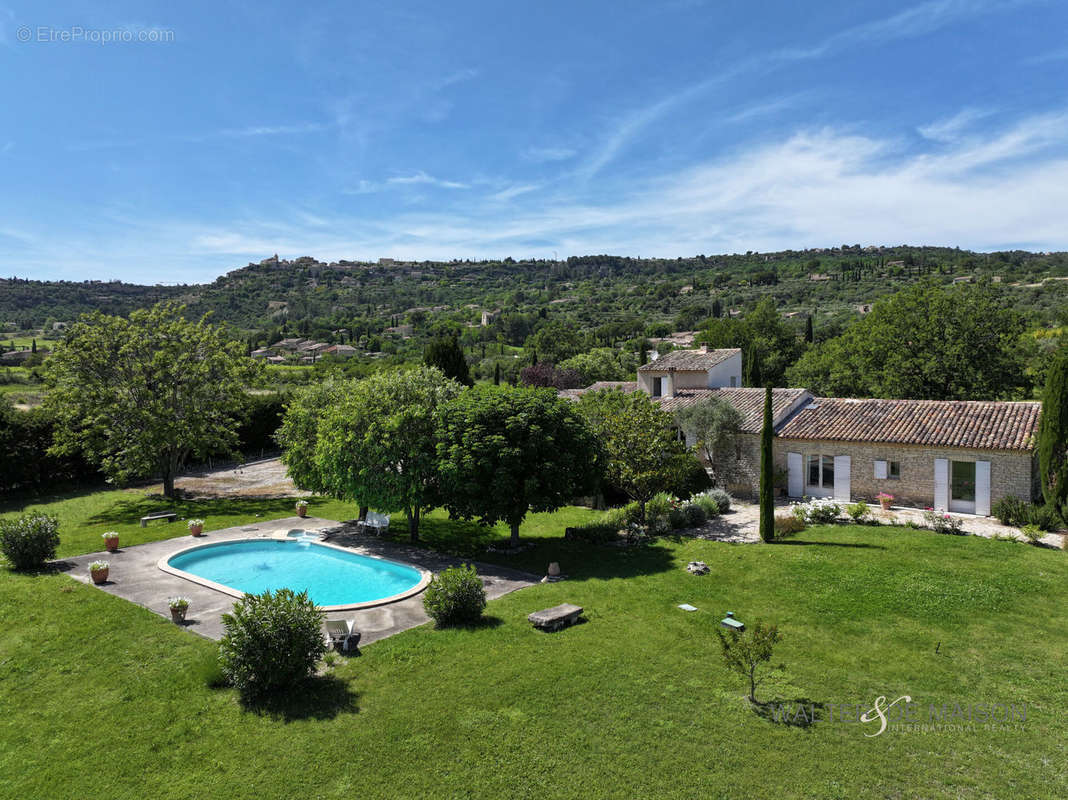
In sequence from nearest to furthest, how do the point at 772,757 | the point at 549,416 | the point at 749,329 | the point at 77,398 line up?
the point at 772,757 → the point at 549,416 → the point at 77,398 → the point at 749,329

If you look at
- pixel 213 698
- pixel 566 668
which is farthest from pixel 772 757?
pixel 213 698

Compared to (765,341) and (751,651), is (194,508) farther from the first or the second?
(765,341)

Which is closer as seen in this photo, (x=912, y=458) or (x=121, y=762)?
(x=121, y=762)

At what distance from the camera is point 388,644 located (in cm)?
1294

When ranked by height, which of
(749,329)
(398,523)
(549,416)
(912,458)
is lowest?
(398,523)

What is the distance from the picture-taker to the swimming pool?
17.9 meters

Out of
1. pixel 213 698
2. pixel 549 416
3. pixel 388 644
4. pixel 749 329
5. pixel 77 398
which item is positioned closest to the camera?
pixel 213 698

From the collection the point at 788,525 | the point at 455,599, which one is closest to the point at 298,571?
the point at 455,599

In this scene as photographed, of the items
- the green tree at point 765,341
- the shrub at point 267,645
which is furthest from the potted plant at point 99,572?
the green tree at point 765,341

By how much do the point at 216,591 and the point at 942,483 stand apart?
2697 centimetres

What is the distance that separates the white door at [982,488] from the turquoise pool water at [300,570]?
22088 mm

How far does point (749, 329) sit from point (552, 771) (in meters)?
72.9

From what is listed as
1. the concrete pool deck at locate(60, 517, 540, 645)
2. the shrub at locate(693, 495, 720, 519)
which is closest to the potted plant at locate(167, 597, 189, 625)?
the concrete pool deck at locate(60, 517, 540, 645)

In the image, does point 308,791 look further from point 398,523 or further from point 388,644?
point 398,523
